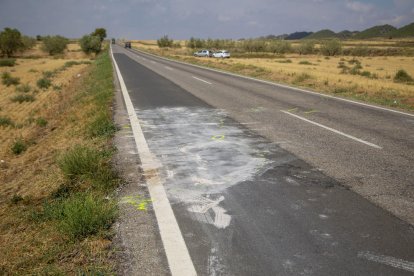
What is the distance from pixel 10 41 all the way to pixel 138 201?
289 ft

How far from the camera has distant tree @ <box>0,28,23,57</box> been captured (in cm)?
7756

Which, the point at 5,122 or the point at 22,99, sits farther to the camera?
the point at 22,99

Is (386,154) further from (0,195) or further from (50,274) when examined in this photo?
(0,195)

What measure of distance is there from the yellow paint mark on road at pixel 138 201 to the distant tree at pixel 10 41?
8664 centimetres

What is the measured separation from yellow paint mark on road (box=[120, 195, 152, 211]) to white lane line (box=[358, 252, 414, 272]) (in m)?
2.26

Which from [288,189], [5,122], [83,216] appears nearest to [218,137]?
[288,189]

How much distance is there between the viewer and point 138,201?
13.8 ft

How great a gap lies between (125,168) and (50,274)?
2.56 m

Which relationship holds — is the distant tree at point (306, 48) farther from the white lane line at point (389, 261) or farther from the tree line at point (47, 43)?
the white lane line at point (389, 261)

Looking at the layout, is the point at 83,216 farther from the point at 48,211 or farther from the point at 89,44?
the point at 89,44

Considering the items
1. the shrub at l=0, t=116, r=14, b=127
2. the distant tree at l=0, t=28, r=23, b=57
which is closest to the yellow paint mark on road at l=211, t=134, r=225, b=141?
the shrub at l=0, t=116, r=14, b=127

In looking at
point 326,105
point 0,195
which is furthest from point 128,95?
point 0,195

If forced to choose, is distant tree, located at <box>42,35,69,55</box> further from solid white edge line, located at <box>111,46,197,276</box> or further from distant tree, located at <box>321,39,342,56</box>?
solid white edge line, located at <box>111,46,197,276</box>

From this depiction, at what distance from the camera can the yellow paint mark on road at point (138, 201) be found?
403 centimetres
